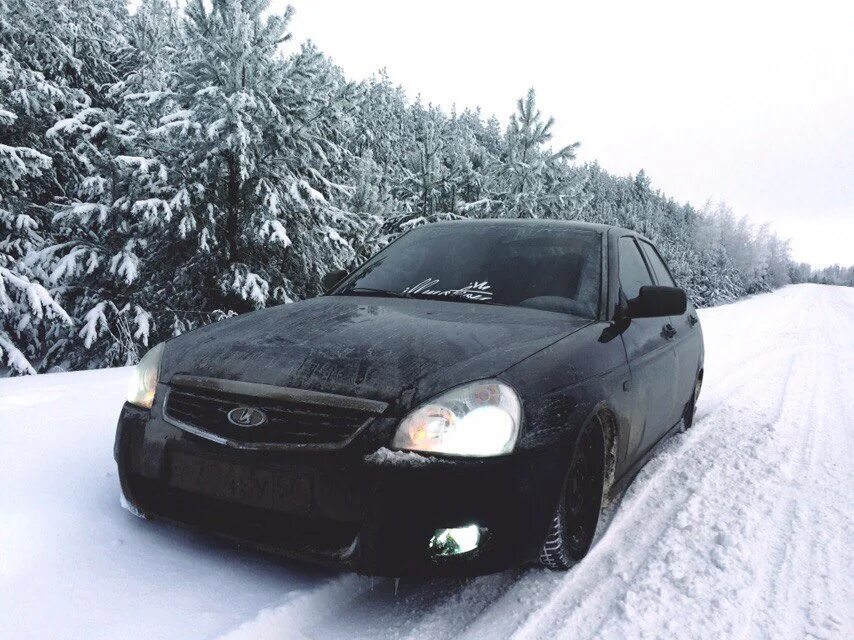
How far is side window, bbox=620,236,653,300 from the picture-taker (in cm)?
322

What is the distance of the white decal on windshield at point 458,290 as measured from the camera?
2889mm

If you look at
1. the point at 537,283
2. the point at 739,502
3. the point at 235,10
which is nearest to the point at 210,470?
the point at 537,283

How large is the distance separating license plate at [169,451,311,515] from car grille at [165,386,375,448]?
0.09 metres

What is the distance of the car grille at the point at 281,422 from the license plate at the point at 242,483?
9 centimetres

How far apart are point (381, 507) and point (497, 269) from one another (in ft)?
5.44

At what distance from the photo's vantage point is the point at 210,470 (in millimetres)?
1902

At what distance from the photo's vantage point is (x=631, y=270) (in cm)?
346

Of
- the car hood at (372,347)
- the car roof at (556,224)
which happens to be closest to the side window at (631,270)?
the car roof at (556,224)

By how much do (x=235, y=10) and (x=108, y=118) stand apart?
4343 millimetres

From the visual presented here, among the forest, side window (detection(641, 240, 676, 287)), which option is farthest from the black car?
the forest

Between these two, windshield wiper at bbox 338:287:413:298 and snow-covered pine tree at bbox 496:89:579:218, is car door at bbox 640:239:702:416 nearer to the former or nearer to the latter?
windshield wiper at bbox 338:287:413:298

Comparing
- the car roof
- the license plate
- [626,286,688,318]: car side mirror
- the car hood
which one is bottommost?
the license plate

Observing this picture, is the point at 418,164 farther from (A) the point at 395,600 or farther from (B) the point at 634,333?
(A) the point at 395,600

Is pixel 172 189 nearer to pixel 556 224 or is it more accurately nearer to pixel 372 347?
pixel 556 224
